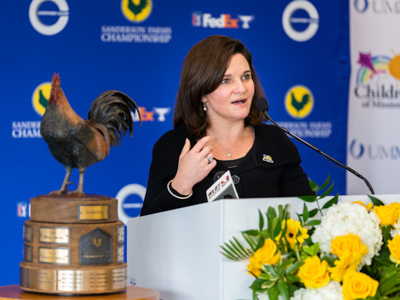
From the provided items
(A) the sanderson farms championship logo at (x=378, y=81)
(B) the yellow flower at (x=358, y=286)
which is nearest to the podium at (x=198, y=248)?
(B) the yellow flower at (x=358, y=286)

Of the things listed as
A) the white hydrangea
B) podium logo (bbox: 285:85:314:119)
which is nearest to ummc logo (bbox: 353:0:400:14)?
podium logo (bbox: 285:85:314:119)

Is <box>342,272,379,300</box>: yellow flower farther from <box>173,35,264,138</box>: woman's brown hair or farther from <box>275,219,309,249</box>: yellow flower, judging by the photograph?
<box>173,35,264,138</box>: woman's brown hair

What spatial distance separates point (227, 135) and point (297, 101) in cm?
182

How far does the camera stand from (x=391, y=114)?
4355mm

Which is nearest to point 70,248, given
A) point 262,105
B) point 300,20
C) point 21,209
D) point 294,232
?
point 294,232

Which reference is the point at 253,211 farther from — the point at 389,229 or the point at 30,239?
the point at 30,239

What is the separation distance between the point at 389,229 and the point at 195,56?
50.7 inches

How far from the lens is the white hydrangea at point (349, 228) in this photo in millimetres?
1420

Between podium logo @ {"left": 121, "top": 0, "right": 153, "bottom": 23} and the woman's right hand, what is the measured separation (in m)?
2.20

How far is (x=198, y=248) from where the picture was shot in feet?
5.19

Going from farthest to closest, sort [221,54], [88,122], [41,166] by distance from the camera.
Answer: [41,166]
[221,54]
[88,122]

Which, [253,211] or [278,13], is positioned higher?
[278,13]

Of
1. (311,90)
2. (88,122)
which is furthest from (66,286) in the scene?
(311,90)

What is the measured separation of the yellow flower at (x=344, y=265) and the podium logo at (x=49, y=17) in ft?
10.0
